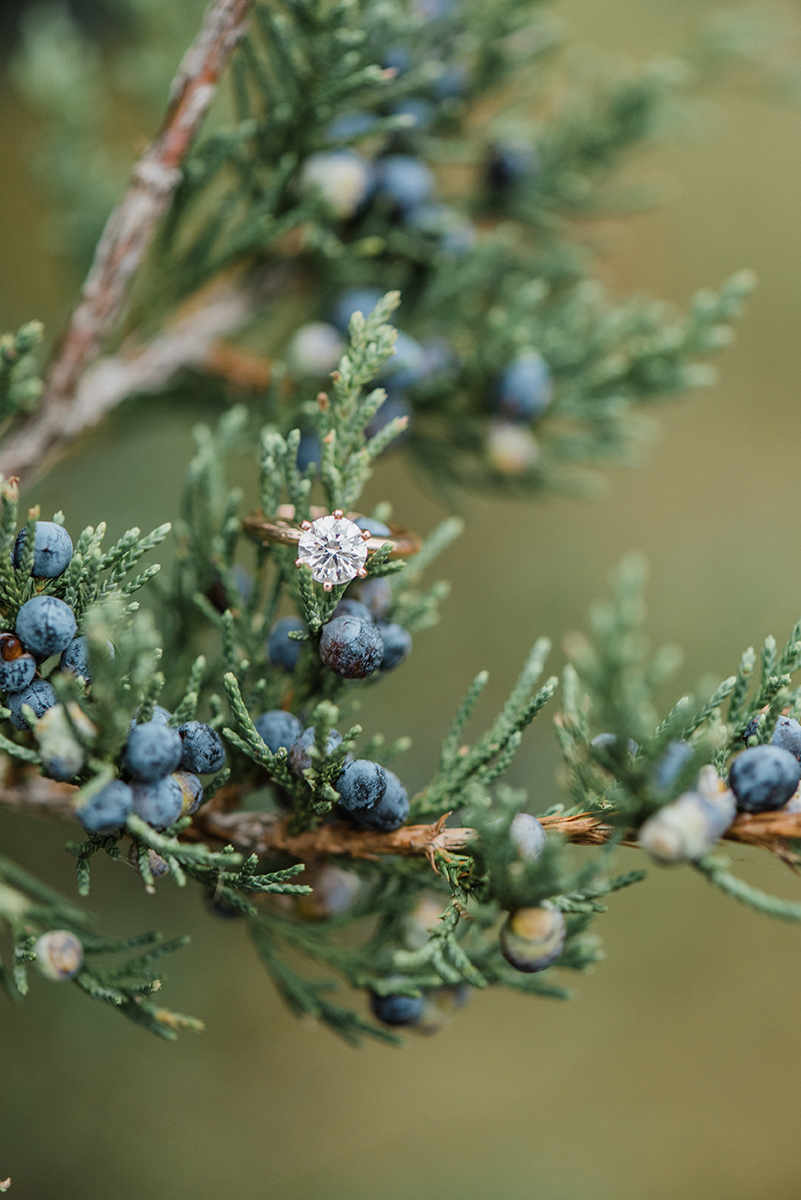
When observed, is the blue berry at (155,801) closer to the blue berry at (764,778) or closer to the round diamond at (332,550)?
the round diamond at (332,550)

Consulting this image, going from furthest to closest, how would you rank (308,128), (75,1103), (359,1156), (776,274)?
(776,274) < (359,1156) < (75,1103) < (308,128)

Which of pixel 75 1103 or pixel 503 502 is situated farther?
pixel 503 502

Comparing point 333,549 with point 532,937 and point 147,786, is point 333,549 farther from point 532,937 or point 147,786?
point 532,937

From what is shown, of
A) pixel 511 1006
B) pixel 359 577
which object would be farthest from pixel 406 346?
pixel 511 1006

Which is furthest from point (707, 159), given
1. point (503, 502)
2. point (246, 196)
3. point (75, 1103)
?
point (75, 1103)

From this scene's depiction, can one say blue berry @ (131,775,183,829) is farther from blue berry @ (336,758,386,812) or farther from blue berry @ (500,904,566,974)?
blue berry @ (500,904,566,974)

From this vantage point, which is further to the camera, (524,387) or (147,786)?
(524,387)

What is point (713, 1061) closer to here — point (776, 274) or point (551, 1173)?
point (551, 1173)
